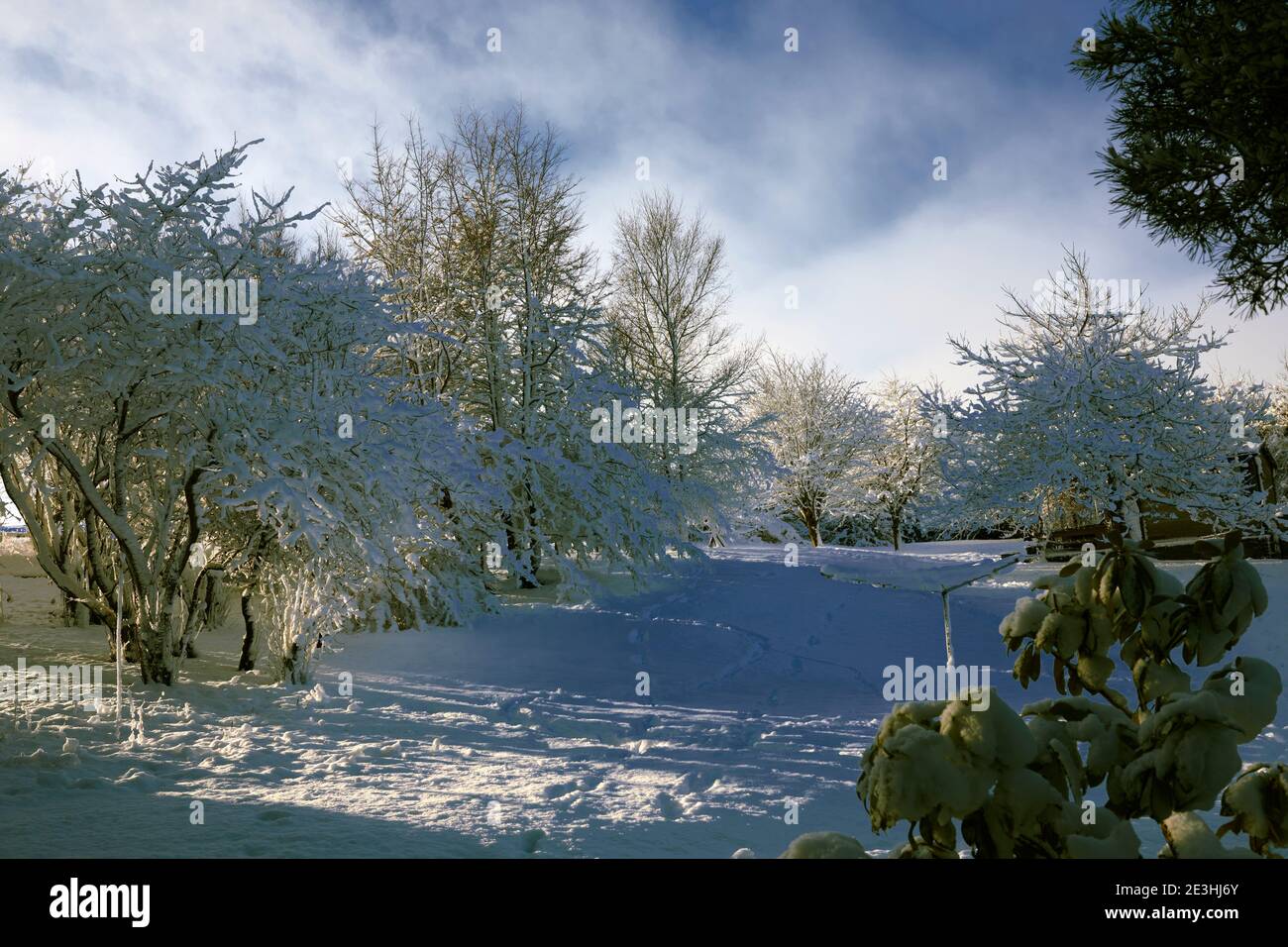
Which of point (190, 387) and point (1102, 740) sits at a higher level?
point (190, 387)

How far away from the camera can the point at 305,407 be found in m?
7.95

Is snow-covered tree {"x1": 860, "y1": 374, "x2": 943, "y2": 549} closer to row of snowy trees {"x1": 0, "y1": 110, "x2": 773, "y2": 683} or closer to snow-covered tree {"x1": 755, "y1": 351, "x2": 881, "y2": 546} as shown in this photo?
snow-covered tree {"x1": 755, "y1": 351, "x2": 881, "y2": 546}

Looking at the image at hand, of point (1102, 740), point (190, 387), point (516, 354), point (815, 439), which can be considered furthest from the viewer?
point (815, 439)

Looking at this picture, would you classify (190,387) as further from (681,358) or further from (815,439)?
(815,439)

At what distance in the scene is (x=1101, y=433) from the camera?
15.6 metres

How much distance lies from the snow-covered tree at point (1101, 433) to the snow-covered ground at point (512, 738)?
3.03 meters

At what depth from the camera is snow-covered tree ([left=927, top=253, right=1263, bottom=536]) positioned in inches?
615

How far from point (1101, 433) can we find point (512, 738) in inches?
521

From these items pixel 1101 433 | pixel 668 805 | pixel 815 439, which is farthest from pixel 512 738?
pixel 815 439

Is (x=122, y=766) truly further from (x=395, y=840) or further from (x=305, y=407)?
(x=305, y=407)

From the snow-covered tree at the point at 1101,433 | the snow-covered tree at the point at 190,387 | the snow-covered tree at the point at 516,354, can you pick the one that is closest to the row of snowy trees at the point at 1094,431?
the snow-covered tree at the point at 1101,433

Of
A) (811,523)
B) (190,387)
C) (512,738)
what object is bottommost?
(512,738)

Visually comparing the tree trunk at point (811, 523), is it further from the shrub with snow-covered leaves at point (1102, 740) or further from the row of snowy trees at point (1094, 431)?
the shrub with snow-covered leaves at point (1102, 740)

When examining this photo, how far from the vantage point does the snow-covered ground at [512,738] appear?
452 cm
